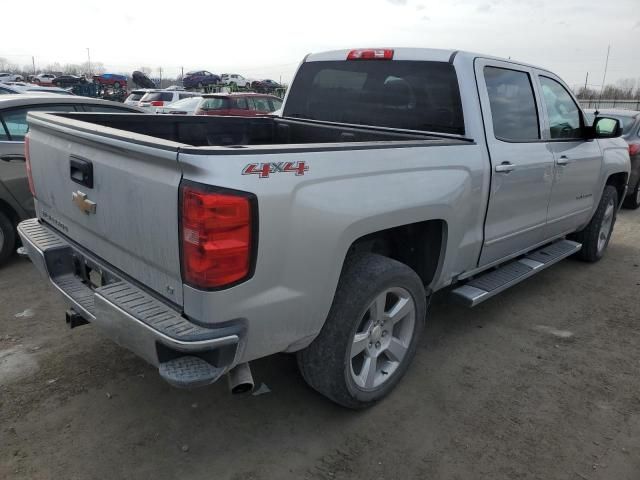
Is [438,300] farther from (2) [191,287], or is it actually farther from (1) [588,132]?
(2) [191,287]

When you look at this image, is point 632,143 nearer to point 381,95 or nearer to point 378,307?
point 381,95

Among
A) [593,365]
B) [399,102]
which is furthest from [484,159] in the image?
[593,365]

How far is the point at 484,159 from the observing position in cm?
327

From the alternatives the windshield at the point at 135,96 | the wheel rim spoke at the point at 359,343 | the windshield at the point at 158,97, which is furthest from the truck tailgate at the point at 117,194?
the windshield at the point at 135,96

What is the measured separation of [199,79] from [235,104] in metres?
28.8

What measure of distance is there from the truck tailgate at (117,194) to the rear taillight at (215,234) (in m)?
0.08

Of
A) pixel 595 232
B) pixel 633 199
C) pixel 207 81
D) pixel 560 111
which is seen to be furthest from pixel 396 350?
pixel 207 81

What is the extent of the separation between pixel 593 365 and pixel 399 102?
231cm

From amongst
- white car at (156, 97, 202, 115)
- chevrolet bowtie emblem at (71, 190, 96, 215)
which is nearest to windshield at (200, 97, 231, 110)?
white car at (156, 97, 202, 115)

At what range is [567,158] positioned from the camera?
4238mm

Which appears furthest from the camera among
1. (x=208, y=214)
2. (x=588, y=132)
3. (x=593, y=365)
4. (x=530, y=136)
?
(x=588, y=132)

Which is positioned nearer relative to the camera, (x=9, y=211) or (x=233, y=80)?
(x=9, y=211)

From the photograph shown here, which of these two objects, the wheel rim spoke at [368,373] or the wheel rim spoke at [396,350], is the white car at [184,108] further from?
the wheel rim spoke at [368,373]

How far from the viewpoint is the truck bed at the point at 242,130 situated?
3461mm
